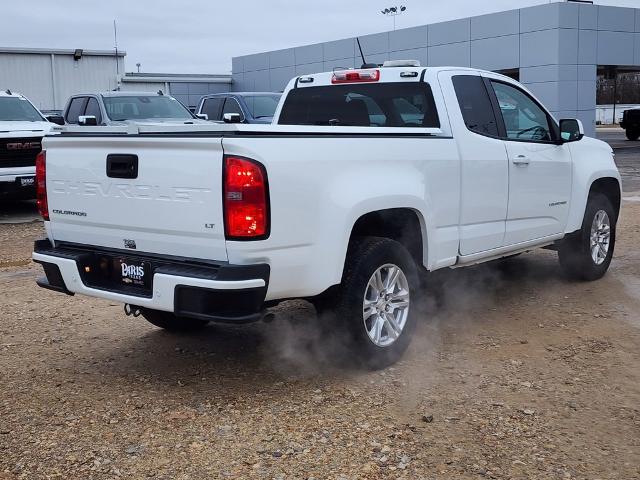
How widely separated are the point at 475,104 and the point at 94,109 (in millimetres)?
10287

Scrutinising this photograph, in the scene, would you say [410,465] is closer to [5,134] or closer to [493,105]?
[493,105]

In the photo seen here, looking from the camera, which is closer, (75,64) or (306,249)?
(306,249)

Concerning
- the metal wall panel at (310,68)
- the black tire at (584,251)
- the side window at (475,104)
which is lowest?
the black tire at (584,251)

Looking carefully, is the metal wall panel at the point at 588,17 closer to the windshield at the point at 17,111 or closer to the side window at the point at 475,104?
the windshield at the point at 17,111

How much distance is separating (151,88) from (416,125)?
108ft

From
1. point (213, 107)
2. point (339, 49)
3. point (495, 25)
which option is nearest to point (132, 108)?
point (213, 107)

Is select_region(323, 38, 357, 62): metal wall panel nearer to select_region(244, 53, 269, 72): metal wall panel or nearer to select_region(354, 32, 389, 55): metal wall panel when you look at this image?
select_region(354, 32, 389, 55): metal wall panel

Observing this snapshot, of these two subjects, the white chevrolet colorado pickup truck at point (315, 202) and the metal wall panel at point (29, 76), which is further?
the metal wall panel at point (29, 76)

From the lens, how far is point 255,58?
1592 inches

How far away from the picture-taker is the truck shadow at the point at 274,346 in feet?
16.4

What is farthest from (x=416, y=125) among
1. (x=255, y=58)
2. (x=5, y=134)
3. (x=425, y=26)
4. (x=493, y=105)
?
(x=255, y=58)

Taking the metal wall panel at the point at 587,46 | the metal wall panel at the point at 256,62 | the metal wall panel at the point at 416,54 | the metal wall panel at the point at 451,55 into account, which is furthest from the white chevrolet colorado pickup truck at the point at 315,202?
the metal wall panel at the point at 256,62

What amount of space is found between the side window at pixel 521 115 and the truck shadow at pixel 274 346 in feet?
4.54

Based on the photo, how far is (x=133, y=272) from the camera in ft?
15.1
